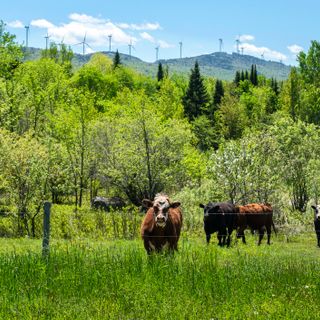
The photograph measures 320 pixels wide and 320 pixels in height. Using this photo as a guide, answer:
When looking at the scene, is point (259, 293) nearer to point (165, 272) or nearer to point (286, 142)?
point (165, 272)

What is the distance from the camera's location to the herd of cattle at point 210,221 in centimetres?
1195

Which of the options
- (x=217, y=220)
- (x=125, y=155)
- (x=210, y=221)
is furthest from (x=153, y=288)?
(x=125, y=155)

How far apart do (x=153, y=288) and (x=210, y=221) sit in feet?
34.0

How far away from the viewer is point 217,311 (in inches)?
319

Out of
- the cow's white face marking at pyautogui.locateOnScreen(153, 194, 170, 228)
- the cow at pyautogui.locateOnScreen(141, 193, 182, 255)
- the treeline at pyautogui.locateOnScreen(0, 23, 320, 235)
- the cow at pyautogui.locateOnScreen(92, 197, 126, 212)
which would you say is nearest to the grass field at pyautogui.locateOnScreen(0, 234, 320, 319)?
the cow's white face marking at pyautogui.locateOnScreen(153, 194, 170, 228)

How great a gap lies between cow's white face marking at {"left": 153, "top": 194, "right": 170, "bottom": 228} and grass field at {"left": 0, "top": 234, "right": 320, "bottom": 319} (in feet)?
3.68

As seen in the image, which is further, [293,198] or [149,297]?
[293,198]

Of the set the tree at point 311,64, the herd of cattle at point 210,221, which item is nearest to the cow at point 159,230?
the herd of cattle at point 210,221

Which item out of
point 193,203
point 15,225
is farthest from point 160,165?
point 15,225

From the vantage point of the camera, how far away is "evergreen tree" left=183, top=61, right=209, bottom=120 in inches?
3366

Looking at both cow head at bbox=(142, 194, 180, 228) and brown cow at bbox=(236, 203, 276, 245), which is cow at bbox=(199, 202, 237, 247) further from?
cow head at bbox=(142, 194, 180, 228)

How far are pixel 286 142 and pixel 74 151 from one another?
17.2 m

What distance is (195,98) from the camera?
8588 centimetres

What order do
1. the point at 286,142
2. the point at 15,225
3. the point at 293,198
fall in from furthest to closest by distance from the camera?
the point at 286,142, the point at 293,198, the point at 15,225
